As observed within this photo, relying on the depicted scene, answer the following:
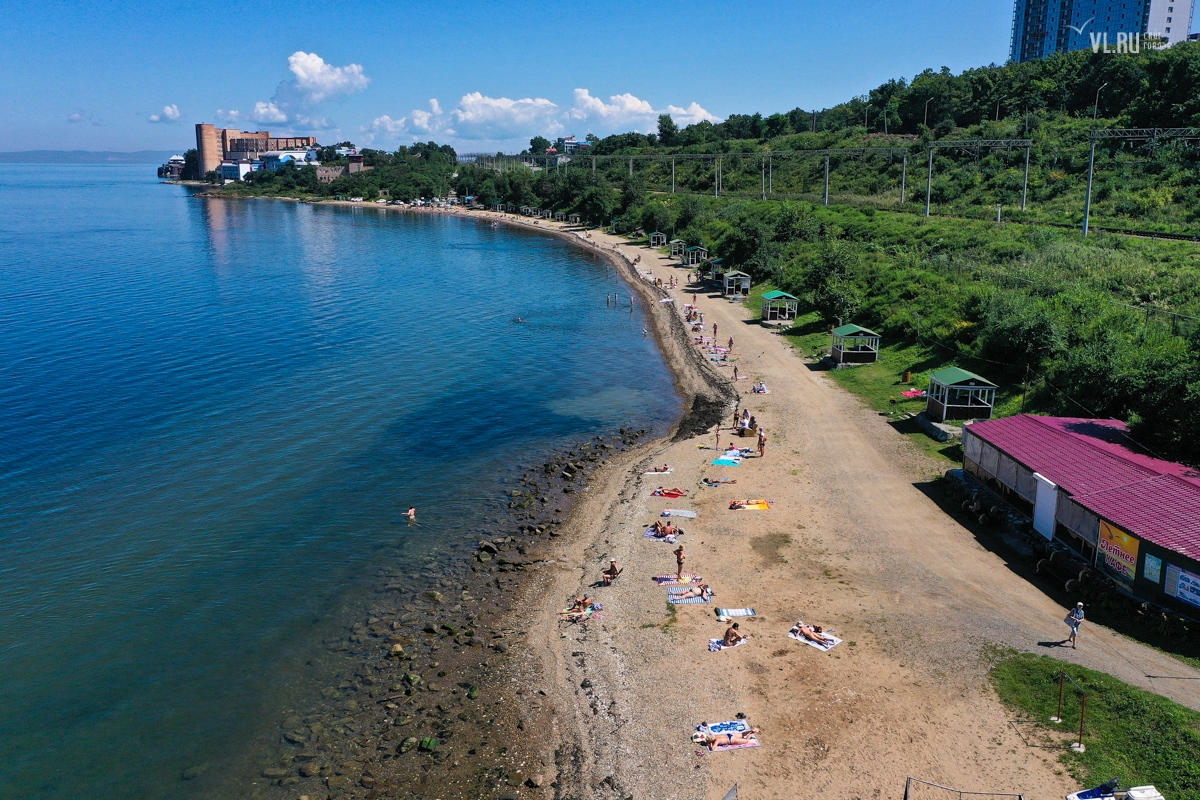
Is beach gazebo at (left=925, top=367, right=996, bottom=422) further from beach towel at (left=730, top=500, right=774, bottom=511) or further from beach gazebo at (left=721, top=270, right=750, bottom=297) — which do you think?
Answer: beach gazebo at (left=721, top=270, right=750, bottom=297)

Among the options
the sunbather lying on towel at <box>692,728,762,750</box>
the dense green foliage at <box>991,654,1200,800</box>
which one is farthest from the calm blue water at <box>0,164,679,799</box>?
the dense green foliage at <box>991,654,1200,800</box>

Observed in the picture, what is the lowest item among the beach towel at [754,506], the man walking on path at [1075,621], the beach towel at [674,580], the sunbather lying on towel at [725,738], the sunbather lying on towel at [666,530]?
the sunbather lying on towel at [725,738]

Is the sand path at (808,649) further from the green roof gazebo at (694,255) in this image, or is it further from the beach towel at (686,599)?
the green roof gazebo at (694,255)

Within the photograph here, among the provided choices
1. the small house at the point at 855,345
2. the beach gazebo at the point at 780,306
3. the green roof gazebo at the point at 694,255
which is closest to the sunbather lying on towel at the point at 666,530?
the small house at the point at 855,345

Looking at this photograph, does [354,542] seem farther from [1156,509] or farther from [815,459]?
[1156,509]

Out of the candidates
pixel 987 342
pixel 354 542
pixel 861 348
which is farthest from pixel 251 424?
pixel 987 342

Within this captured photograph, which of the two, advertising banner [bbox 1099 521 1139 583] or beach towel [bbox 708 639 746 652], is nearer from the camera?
advertising banner [bbox 1099 521 1139 583]
